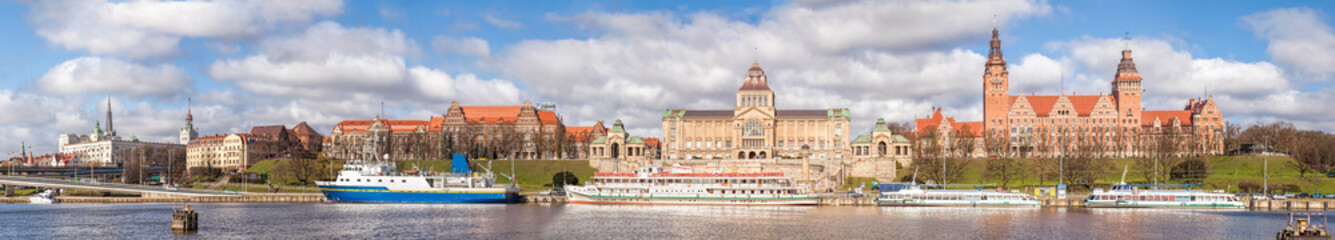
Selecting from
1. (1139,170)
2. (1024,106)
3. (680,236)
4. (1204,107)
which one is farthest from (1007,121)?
(680,236)

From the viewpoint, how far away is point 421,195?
119125mm

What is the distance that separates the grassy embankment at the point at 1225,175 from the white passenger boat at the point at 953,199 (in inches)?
883

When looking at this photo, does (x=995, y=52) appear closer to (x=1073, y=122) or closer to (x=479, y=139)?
(x=1073, y=122)

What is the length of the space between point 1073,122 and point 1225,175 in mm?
46612

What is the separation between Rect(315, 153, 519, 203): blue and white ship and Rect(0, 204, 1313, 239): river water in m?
10.1

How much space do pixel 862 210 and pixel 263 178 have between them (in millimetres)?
101150

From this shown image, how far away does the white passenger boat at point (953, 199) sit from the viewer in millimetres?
111250

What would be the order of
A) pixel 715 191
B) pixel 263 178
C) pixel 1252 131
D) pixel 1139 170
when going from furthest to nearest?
pixel 1252 131 → pixel 263 178 → pixel 1139 170 → pixel 715 191

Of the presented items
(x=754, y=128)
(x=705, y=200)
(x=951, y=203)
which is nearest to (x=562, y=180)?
(x=705, y=200)

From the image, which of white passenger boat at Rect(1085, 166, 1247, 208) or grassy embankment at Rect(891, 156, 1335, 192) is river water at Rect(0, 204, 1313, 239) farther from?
grassy embankment at Rect(891, 156, 1335, 192)

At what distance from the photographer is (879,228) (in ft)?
254

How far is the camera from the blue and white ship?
118 meters

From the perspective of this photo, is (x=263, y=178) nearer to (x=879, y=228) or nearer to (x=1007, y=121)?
(x=879, y=228)

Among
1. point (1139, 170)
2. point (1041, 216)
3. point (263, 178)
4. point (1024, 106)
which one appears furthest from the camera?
point (1024, 106)
